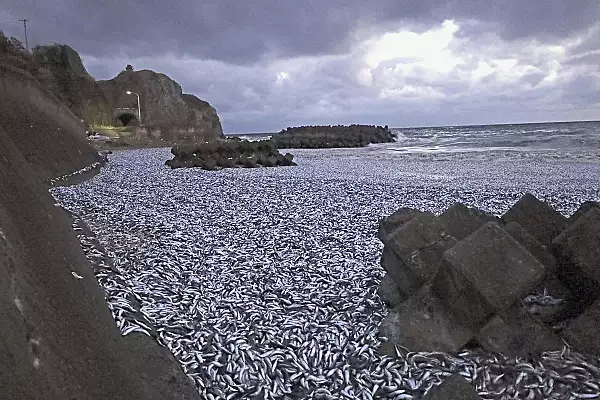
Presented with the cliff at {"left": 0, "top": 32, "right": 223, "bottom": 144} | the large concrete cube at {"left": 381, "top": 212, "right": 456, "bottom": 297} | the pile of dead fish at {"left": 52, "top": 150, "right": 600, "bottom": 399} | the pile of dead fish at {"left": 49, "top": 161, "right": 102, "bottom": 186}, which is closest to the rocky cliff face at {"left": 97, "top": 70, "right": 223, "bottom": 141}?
the cliff at {"left": 0, "top": 32, "right": 223, "bottom": 144}

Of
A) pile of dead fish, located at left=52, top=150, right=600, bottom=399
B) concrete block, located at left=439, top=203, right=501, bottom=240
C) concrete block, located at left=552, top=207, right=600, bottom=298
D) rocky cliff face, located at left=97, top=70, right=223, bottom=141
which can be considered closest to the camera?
pile of dead fish, located at left=52, top=150, right=600, bottom=399

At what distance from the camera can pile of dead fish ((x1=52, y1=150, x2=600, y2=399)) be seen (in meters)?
3.14

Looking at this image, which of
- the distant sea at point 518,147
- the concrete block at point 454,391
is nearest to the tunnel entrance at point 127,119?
the distant sea at point 518,147

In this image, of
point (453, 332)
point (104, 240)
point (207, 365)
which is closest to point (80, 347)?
point (207, 365)

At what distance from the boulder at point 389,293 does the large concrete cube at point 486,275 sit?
2.60 feet

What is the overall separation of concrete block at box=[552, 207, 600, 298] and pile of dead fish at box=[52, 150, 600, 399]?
57 centimetres

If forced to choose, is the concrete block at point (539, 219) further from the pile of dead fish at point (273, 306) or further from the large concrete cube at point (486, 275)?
the pile of dead fish at point (273, 306)

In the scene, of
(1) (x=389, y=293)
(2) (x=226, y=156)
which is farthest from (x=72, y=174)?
(1) (x=389, y=293)

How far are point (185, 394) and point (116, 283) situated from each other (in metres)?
1.89

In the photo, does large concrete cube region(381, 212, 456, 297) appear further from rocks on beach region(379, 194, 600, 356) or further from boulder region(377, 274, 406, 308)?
boulder region(377, 274, 406, 308)

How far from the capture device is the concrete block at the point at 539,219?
4.08 m

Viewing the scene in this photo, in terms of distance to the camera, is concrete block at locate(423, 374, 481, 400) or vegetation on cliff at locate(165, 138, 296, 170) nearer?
concrete block at locate(423, 374, 481, 400)

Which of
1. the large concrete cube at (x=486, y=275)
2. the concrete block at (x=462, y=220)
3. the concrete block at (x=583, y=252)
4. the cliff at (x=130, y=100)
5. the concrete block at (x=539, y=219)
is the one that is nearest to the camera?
the large concrete cube at (x=486, y=275)

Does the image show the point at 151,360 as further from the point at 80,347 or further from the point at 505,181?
the point at 505,181
